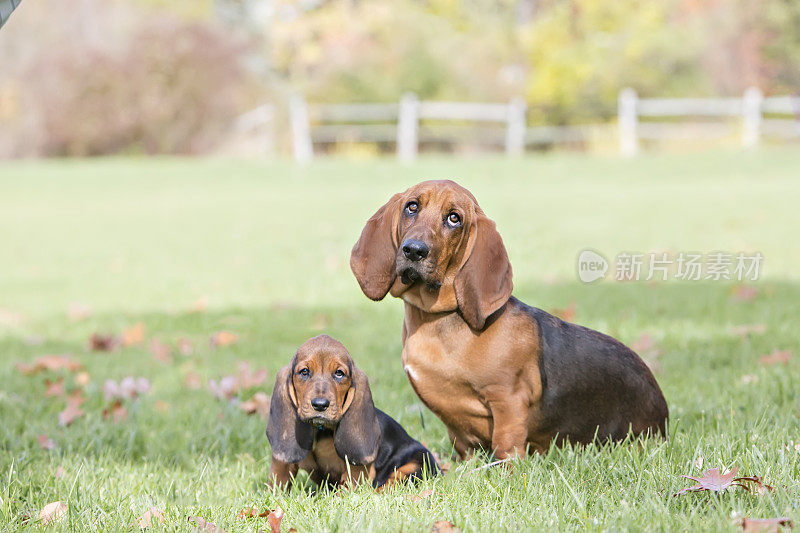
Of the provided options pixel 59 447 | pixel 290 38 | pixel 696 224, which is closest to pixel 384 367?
pixel 59 447

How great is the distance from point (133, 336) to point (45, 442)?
303 cm

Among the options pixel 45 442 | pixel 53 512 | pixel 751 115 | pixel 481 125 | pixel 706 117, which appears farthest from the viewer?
pixel 481 125

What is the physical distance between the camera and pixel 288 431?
3365 mm

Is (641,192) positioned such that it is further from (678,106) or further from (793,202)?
(678,106)

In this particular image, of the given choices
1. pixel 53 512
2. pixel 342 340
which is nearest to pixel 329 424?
pixel 53 512

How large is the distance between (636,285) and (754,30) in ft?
93.5

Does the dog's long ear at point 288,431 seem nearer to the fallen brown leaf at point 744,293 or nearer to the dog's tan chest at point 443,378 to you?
the dog's tan chest at point 443,378

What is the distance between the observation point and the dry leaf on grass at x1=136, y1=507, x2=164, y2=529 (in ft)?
10.2

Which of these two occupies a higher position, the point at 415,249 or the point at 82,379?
the point at 415,249

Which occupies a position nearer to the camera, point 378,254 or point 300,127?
point 378,254

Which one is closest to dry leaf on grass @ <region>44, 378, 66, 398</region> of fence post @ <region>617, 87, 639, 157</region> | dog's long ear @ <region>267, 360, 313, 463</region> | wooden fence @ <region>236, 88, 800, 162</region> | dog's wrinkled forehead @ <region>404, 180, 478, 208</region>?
dog's long ear @ <region>267, 360, 313, 463</region>

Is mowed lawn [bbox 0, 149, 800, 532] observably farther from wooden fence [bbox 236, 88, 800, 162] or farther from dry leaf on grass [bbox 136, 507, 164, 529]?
wooden fence [bbox 236, 88, 800, 162]

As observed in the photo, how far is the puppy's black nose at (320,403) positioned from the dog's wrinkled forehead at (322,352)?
0.18 meters

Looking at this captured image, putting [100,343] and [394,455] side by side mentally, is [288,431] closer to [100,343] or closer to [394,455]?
[394,455]
